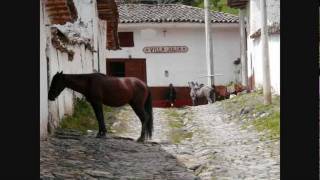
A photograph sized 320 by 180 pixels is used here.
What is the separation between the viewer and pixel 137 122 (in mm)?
7371

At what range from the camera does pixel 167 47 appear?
8.95 metres

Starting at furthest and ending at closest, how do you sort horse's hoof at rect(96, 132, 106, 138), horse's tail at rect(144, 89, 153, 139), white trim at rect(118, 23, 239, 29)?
white trim at rect(118, 23, 239, 29) → horse's tail at rect(144, 89, 153, 139) → horse's hoof at rect(96, 132, 106, 138)

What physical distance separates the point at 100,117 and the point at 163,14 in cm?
507

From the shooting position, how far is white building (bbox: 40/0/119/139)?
645cm

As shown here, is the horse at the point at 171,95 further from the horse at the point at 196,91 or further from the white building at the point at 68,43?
the white building at the point at 68,43

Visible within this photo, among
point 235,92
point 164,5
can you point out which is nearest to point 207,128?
point 235,92

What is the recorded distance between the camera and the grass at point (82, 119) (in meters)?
6.84

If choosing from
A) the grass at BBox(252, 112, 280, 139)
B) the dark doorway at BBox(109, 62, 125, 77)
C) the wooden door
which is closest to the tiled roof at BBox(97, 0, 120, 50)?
the dark doorway at BBox(109, 62, 125, 77)

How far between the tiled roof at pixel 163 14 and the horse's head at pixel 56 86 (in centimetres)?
314

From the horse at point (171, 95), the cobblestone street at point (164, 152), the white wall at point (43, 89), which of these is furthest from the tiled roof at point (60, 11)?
the horse at point (171, 95)

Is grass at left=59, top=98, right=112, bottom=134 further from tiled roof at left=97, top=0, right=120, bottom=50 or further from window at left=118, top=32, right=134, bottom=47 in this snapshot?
tiled roof at left=97, top=0, right=120, bottom=50

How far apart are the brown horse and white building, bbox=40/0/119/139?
179 mm

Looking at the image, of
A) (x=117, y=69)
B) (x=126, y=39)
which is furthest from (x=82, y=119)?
(x=126, y=39)
